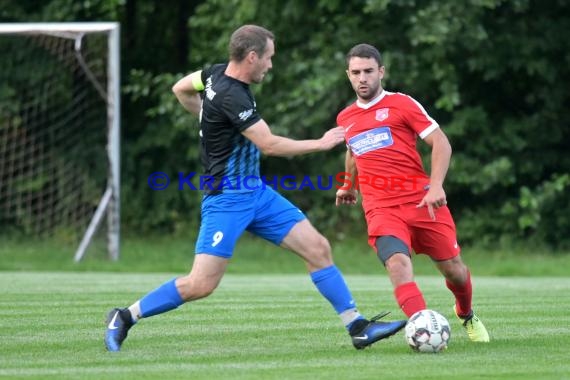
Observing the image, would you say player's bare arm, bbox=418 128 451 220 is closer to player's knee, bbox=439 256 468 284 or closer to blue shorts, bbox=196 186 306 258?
player's knee, bbox=439 256 468 284

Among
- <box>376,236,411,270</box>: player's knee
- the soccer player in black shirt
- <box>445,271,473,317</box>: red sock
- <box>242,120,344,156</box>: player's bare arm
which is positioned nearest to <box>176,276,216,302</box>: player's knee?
the soccer player in black shirt

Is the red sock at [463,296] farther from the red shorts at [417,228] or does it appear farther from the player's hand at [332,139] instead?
the player's hand at [332,139]

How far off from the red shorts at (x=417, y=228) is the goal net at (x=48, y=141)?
48.4 ft

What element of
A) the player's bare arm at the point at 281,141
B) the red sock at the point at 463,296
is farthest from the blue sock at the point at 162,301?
the red sock at the point at 463,296

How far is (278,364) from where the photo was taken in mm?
6812

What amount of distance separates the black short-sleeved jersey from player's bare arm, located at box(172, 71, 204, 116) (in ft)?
0.95

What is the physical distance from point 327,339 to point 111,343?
4.97 feet

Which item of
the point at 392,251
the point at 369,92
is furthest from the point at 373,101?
the point at 392,251

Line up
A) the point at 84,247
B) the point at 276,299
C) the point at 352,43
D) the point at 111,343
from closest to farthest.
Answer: the point at 111,343
the point at 276,299
the point at 84,247
the point at 352,43

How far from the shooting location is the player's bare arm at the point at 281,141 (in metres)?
7.23

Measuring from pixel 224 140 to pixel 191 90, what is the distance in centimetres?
62

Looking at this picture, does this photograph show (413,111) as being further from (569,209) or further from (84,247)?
(569,209)

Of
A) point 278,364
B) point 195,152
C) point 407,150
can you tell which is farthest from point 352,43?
point 278,364

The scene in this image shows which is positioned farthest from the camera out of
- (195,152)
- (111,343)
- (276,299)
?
(195,152)
